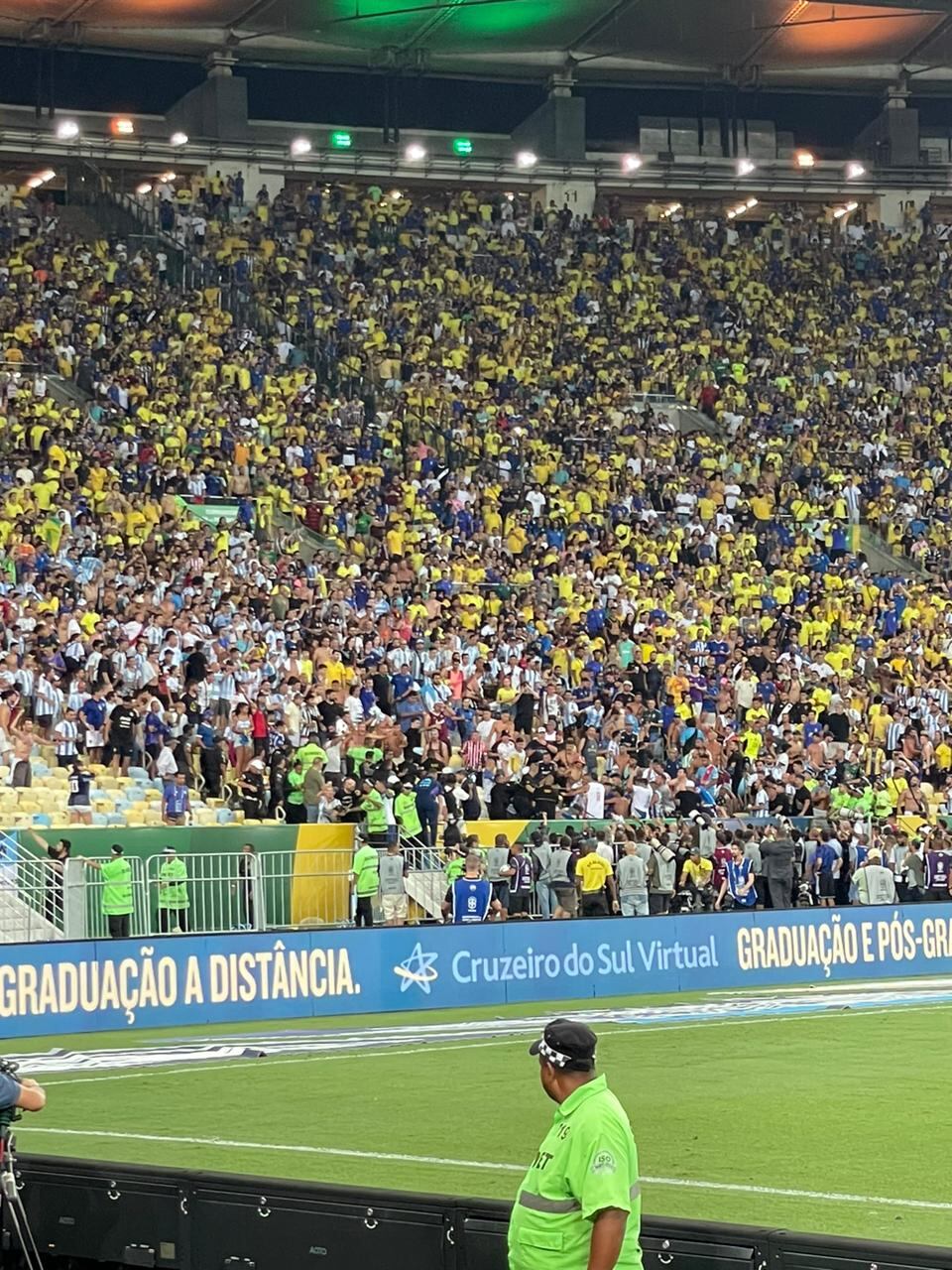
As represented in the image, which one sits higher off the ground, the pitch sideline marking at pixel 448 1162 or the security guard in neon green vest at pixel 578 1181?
the security guard in neon green vest at pixel 578 1181

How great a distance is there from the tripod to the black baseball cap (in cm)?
316

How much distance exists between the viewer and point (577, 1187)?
258 inches

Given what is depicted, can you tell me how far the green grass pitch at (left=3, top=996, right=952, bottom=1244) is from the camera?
1132 centimetres

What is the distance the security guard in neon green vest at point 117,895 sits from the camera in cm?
2353

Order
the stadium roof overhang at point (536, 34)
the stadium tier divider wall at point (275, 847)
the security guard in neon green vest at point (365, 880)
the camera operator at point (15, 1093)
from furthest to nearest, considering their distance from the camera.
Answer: the stadium roof overhang at point (536, 34) < the security guard in neon green vest at point (365, 880) < the stadium tier divider wall at point (275, 847) < the camera operator at point (15, 1093)

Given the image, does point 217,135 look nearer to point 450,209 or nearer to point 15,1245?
point 450,209

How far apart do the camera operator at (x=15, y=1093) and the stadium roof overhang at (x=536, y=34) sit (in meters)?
39.9

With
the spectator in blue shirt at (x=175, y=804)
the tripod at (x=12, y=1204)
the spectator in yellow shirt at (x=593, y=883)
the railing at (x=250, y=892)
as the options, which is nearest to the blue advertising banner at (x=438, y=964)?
the railing at (x=250, y=892)

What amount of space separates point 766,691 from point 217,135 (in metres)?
21.2

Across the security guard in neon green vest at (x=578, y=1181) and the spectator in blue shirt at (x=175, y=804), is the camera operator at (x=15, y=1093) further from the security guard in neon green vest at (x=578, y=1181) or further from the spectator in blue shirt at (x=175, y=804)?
the spectator in blue shirt at (x=175, y=804)

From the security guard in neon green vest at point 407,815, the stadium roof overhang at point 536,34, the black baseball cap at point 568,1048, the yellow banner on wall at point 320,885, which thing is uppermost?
the stadium roof overhang at point 536,34

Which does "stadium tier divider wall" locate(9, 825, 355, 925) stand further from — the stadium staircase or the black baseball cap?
the black baseball cap

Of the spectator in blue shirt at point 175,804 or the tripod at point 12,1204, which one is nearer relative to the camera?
the tripod at point 12,1204

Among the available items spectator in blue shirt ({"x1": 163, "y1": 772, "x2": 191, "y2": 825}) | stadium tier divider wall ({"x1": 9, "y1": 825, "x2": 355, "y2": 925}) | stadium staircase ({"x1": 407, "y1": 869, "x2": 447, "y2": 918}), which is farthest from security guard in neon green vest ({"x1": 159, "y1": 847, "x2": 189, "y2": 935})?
stadium staircase ({"x1": 407, "y1": 869, "x2": 447, "y2": 918})
